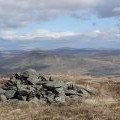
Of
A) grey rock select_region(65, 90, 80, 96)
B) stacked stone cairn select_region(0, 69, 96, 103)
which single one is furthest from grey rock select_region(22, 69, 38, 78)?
grey rock select_region(65, 90, 80, 96)

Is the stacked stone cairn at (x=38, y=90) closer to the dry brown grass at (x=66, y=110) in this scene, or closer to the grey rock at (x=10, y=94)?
the grey rock at (x=10, y=94)

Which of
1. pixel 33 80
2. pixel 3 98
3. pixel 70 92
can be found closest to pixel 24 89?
pixel 3 98

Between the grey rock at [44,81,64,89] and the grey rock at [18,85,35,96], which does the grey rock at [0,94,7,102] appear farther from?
the grey rock at [44,81,64,89]

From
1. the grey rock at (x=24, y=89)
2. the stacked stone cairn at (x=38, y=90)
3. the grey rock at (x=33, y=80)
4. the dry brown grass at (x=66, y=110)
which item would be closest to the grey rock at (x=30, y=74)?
the stacked stone cairn at (x=38, y=90)

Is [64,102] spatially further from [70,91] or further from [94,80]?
[94,80]

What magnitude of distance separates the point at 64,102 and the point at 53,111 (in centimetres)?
485

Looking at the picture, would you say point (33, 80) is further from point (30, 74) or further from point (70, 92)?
point (70, 92)

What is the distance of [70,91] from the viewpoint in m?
43.8

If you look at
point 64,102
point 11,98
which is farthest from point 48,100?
point 11,98

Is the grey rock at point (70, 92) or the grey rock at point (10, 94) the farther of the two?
the grey rock at point (70, 92)

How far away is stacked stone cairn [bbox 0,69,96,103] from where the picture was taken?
41162 mm

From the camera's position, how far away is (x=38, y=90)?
4319 cm

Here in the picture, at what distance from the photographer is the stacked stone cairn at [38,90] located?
41.2 m

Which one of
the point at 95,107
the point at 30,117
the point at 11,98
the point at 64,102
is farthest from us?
the point at 11,98
